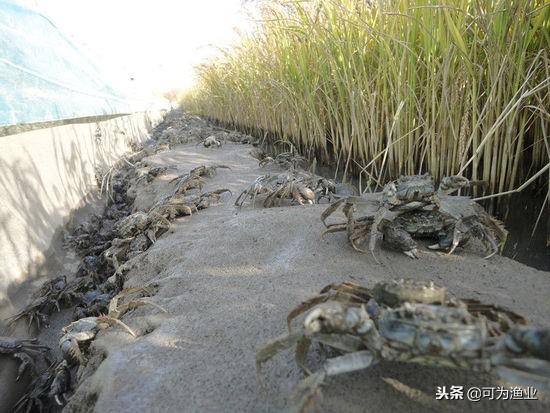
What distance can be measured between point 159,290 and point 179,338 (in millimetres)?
611

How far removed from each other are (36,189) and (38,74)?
6.74 m

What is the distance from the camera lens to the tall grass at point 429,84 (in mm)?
1884

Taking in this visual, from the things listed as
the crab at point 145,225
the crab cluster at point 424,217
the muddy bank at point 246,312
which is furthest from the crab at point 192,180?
the crab cluster at point 424,217

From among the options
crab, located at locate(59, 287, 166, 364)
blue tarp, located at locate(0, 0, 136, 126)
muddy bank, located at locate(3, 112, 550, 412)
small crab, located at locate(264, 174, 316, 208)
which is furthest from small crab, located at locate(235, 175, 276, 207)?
blue tarp, located at locate(0, 0, 136, 126)

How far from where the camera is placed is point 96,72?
41.5 ft

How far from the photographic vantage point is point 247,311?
160cm

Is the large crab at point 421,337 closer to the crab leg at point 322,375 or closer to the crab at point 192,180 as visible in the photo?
the crab leg at point 322,375

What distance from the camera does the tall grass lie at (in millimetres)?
1884

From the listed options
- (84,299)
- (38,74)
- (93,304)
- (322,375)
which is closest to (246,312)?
(322,375)

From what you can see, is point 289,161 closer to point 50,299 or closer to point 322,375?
point 50,299

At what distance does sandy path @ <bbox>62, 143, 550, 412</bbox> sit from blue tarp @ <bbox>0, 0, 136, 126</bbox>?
6.93 meters

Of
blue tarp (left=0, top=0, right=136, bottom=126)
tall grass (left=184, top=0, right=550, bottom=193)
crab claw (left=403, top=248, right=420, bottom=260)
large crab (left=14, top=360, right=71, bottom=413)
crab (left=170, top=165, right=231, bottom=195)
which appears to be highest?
blue tarp (left=0, top=0, right=136, bottom=126)

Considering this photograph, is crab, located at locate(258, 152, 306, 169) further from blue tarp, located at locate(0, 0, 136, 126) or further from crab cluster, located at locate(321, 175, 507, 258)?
blue tarp, located at locate(0, 0, 136, 126)

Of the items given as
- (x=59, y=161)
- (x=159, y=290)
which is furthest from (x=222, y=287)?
(x=59, y=161)
